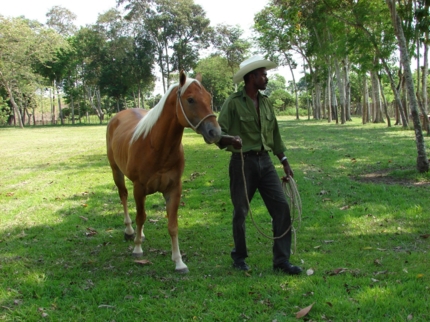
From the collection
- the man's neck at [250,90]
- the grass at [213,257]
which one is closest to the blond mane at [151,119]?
the man's neck at [250,90]

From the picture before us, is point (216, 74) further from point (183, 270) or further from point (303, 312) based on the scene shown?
point (303, 312)

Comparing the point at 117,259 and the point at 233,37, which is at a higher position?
the point at 233,37

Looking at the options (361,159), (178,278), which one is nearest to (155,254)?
(178,278)

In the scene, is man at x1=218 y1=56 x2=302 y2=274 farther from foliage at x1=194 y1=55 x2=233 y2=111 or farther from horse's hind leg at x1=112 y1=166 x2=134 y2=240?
foliage at x1=194 y1=55 x2=233 y2=111

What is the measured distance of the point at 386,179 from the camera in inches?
347

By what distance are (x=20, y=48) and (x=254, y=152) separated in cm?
4025

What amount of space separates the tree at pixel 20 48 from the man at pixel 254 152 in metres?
39.1

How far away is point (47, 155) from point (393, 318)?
51.2 feet

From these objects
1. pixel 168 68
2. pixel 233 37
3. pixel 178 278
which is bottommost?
pixel 178 278

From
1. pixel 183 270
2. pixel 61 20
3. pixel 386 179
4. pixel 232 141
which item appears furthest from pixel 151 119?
pixel 61 20

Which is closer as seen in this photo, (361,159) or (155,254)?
(155,254)

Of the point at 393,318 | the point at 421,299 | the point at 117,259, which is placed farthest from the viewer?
the point at 117,259

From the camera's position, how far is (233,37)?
5228 centimetres

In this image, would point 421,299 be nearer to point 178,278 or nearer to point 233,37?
point 178,278
